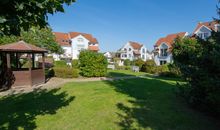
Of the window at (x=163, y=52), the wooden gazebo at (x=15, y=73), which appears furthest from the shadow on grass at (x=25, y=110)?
the window at (x=163, y=52)

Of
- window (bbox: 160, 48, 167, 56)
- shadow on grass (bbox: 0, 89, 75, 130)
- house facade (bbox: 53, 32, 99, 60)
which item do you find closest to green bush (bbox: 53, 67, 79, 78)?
shadow on grass (bbox: 0, 89, 75, 130)

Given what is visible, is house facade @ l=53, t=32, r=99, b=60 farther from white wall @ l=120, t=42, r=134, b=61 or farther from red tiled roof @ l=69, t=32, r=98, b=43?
white wall @ l=120, t=42, r=134, b=61

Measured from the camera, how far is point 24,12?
3.18 meters

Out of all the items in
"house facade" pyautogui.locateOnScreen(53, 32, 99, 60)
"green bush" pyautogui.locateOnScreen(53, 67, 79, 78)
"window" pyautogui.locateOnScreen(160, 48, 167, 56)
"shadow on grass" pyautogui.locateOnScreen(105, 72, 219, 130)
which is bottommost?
"shadow on grass" pyautogui.locateOnScreen(105, 72, 219, 130)

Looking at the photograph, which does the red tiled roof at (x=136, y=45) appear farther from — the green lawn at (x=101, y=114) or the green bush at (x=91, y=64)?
the green lawn at (x=101, y=114)

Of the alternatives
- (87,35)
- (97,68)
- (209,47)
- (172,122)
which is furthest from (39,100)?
(87,35)

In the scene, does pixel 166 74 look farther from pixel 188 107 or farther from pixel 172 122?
pixel 172 122

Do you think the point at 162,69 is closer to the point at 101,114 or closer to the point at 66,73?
the point at 66,73

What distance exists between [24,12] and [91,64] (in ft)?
56.2

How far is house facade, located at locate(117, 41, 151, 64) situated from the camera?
225ft

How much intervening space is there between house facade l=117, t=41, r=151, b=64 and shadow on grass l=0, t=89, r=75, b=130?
58999 millimetres

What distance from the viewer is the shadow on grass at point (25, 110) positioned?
635cm

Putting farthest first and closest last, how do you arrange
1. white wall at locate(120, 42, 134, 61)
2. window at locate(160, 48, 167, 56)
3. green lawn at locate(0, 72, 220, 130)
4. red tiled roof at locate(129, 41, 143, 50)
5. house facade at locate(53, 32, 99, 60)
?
red tiled roof at locate(129, 41, 143, 50) < white wall at locate(120, 42, 134, 61) < house facade at locate(53, 32, 99, 60) < window at locate(160, 48, 167, 56) < green lawn at locate(0, 72, 220, 130)

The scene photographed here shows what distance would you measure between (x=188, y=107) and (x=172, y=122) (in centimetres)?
240
